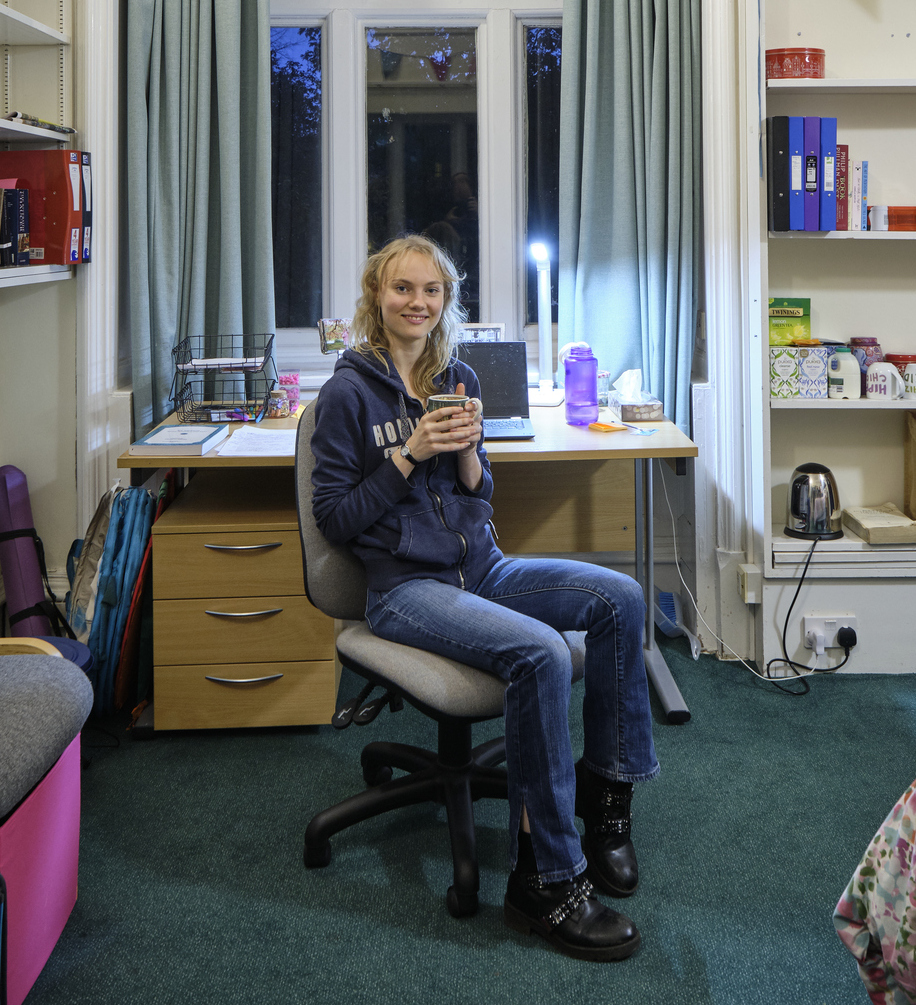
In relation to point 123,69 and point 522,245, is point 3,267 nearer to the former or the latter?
point 123,69

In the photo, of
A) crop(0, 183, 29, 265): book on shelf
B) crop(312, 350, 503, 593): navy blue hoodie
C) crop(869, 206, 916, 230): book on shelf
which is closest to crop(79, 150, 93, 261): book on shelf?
crop(0, 183, 29, 265): book on shelf

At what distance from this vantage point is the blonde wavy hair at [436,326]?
188 centimetres

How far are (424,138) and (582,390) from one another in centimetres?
111

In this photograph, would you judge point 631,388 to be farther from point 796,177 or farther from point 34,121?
point 34,121

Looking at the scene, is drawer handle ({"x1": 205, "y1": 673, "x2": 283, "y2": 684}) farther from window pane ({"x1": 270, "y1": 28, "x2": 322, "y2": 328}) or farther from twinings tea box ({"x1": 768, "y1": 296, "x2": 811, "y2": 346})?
twinings tea box ({"x1": 768, "y1": 296, "x2": 811, "y2": 346})

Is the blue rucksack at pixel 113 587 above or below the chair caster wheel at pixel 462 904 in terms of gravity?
above

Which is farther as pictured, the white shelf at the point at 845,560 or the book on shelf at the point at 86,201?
the white shelf at the point at 845,560

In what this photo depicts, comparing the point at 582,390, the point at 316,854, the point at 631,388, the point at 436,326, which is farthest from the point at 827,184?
the point at 316,854

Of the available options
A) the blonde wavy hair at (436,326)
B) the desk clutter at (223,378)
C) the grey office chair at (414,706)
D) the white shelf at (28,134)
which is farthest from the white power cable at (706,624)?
the white shelf at (28,134)

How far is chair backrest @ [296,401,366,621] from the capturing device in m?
1.81

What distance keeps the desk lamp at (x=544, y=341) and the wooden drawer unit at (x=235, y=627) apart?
91 centimetres

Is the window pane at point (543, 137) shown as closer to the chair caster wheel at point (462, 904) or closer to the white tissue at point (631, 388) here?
the white tissue at point (631, 388)

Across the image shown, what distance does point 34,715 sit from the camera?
140 centimetres

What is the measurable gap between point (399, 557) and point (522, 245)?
1691mm
